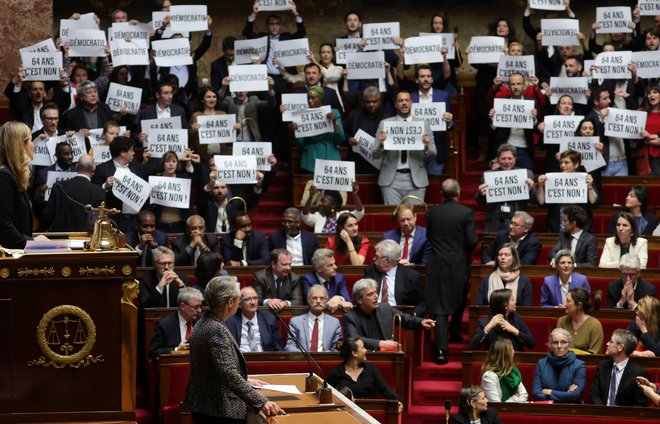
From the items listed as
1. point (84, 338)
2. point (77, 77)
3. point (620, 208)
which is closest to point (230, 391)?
point (84, 338)

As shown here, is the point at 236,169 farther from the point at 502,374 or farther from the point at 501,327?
the point at 502,374

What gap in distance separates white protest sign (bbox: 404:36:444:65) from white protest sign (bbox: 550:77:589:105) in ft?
3.64

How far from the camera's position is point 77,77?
39.4ft

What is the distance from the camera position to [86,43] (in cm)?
1223

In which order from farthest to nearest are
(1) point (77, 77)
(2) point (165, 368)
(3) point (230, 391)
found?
(1) point (77, 77)
(2) point (165, 368)
(3) point (230, 391)

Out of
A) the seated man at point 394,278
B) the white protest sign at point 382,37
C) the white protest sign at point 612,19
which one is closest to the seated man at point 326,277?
the seated man at point 394,278

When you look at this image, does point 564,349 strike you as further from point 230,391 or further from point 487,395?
point 230,391

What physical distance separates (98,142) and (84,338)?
587 centimetres

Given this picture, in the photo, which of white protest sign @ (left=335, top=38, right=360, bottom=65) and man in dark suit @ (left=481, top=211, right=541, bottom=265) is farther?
white protest sign @ (left=335, top=38, right=360, bottom=65)

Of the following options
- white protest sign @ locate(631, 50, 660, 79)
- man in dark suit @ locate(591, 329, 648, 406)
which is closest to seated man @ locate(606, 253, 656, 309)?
man in dark suit @ locate(591, 329, 648, 406)

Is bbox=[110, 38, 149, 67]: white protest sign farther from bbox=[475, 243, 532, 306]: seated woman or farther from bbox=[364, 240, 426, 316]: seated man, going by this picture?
bbox=[475, 243, 532, 306]: seated woman

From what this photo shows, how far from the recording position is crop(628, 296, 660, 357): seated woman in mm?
8547

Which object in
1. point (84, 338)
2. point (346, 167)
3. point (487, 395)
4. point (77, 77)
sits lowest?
point (487, 395)

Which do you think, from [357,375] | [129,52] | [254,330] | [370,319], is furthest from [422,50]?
[357,375]
